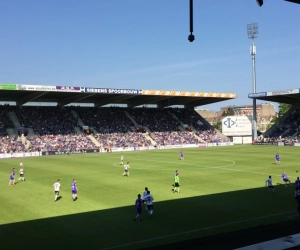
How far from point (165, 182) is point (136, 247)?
1344cm

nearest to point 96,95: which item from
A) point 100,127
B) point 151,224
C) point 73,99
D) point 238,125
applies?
point 73,99

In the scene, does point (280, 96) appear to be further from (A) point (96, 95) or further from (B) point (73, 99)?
(B) point (73, 99)

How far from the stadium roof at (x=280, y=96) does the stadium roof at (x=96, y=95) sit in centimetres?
552

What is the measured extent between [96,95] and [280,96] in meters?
38.6

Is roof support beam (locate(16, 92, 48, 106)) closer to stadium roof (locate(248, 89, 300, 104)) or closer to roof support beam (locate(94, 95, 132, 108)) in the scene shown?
roof support beam (locate(94, 95, 132, 108))

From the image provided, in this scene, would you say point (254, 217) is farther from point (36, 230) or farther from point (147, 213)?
point (36, 230)

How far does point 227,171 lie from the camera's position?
3000 cm

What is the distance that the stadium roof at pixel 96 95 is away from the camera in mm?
55031

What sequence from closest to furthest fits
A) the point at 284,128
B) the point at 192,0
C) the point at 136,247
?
the point at 192,0, the point at 136,247, the point at 284,128

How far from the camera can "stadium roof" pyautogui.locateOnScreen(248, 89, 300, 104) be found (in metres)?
65.7

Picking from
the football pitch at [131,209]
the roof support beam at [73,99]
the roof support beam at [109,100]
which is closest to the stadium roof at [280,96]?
the roof support beam at [109,100]

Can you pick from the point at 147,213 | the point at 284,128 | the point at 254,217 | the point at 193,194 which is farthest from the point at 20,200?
the point at 284,128

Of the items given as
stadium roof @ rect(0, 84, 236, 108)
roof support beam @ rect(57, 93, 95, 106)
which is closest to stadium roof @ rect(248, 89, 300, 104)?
stadium roof @ rect(0, 84, 236, 108)

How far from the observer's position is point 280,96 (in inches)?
2785
